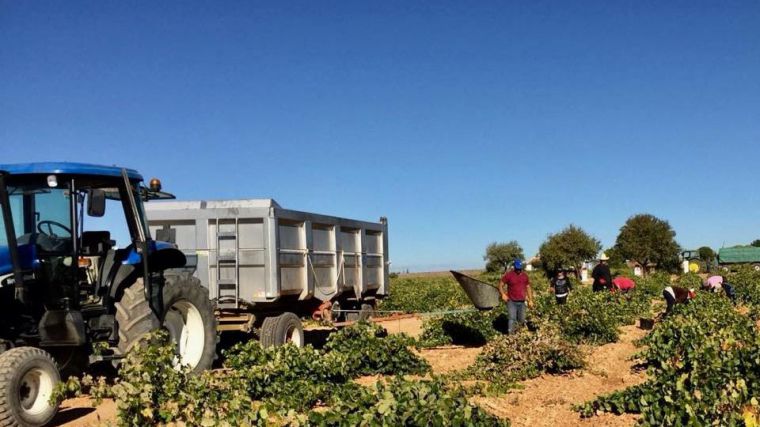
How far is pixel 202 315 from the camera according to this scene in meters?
8.97

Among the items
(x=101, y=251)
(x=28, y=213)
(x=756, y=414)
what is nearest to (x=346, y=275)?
(x=101, y=251)

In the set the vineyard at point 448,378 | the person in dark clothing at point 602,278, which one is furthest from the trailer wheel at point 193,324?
the person in dark clothing at point 602,278

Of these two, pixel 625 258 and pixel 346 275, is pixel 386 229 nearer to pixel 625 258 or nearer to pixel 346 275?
pixel 346 275

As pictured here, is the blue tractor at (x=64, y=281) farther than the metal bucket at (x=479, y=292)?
No

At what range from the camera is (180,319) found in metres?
8.69

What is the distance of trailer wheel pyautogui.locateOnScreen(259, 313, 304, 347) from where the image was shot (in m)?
10.4

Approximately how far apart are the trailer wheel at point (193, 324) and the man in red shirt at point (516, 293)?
554cm

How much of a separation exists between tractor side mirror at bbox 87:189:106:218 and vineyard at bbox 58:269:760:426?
1473mm

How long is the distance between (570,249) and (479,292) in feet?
162

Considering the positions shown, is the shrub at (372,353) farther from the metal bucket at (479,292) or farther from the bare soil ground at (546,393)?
the metal bucket at (479,292)

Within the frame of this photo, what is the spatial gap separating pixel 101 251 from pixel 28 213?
3.09ft

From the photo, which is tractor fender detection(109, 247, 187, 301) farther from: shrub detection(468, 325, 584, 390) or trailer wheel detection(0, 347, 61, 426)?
shrub detection(468, 325, 584, 390)

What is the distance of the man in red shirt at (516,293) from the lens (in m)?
12.5

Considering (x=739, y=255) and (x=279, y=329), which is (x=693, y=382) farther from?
(x=739, y=255)
